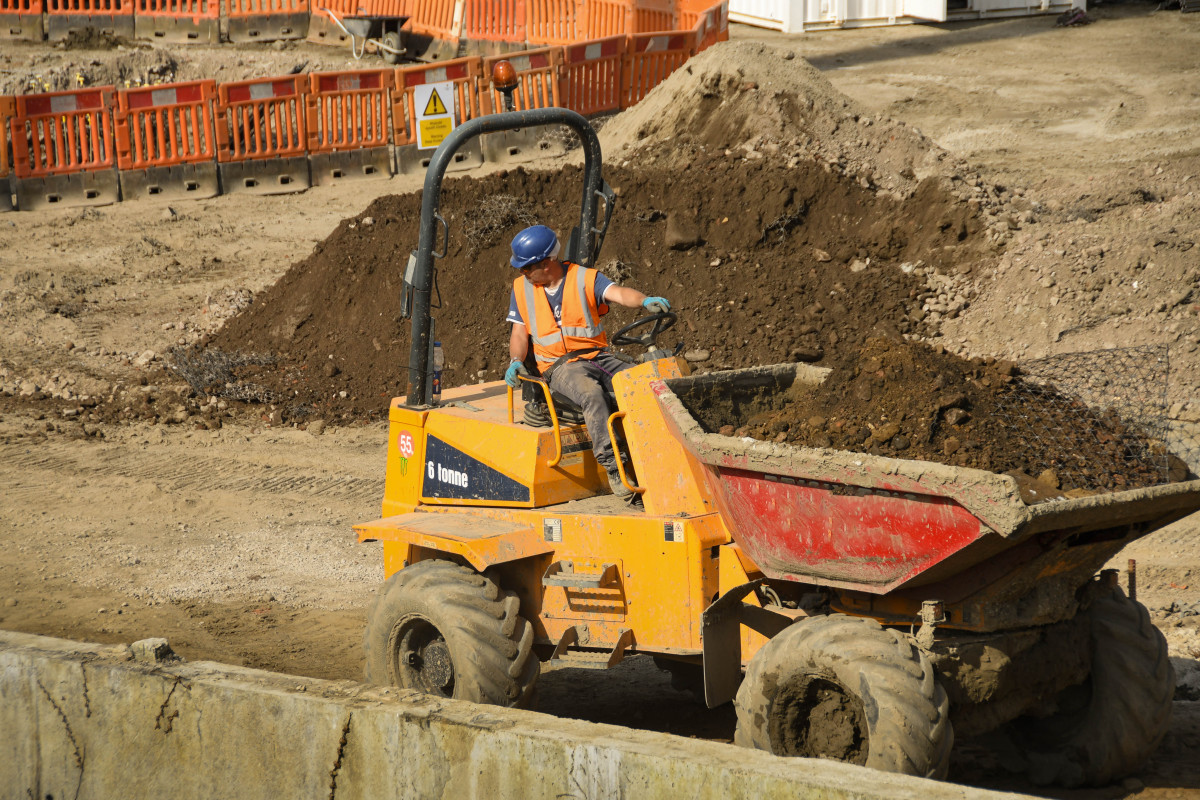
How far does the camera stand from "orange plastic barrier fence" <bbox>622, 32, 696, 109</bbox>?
717 inches

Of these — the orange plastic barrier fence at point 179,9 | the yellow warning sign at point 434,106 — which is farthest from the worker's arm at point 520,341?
the orange plastic barrier fence at point 179,9

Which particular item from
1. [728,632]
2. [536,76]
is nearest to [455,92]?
[536,76]

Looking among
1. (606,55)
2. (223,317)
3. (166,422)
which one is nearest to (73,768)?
(166,422)

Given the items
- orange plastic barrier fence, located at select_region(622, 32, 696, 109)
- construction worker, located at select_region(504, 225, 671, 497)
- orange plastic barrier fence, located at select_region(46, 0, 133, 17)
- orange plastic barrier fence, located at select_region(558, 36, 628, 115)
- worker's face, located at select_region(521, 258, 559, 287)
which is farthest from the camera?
orange plastic barrier fence, located at select_region(46, 0, 133, 17)

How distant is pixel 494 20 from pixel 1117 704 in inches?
720

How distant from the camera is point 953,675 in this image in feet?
14.8

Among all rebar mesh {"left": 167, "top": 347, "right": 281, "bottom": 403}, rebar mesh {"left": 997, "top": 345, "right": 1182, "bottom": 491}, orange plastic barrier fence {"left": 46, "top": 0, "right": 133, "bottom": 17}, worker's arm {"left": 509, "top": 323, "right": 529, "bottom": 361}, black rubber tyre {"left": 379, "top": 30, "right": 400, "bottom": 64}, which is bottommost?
rebar mesh {"left": 167, "top": 347, "right": 281, "bottom": 403}

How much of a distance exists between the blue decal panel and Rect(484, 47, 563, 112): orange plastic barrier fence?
1180 cm

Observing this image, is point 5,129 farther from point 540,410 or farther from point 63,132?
point 540,410

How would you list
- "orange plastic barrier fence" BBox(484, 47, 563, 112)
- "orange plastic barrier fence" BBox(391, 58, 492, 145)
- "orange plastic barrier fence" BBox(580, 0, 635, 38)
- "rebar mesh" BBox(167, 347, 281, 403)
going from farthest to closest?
"orange plastic barrier fence" BBox(580, 0, 635, 38)
"orange plastic barrier fence" BBox(484, 47, 563, 112)
"orange plastic barrier fence" BBox(391, 58, 492, 145)
"rebar mesh" BBox(167, 347, 281, 403)

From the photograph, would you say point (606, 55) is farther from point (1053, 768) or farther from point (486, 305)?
point (1053, 768)

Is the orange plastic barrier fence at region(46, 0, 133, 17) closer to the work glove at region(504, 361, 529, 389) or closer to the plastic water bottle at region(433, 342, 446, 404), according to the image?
the plastic water bottle at region(433, 342, 446, 404)

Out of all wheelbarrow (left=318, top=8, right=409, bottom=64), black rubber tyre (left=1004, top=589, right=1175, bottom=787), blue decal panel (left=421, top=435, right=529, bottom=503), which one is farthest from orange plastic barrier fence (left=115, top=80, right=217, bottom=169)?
black rubber tyre (left=1004, top=589, right=1175, bottom=787)

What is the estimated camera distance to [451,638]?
17.8 ft
